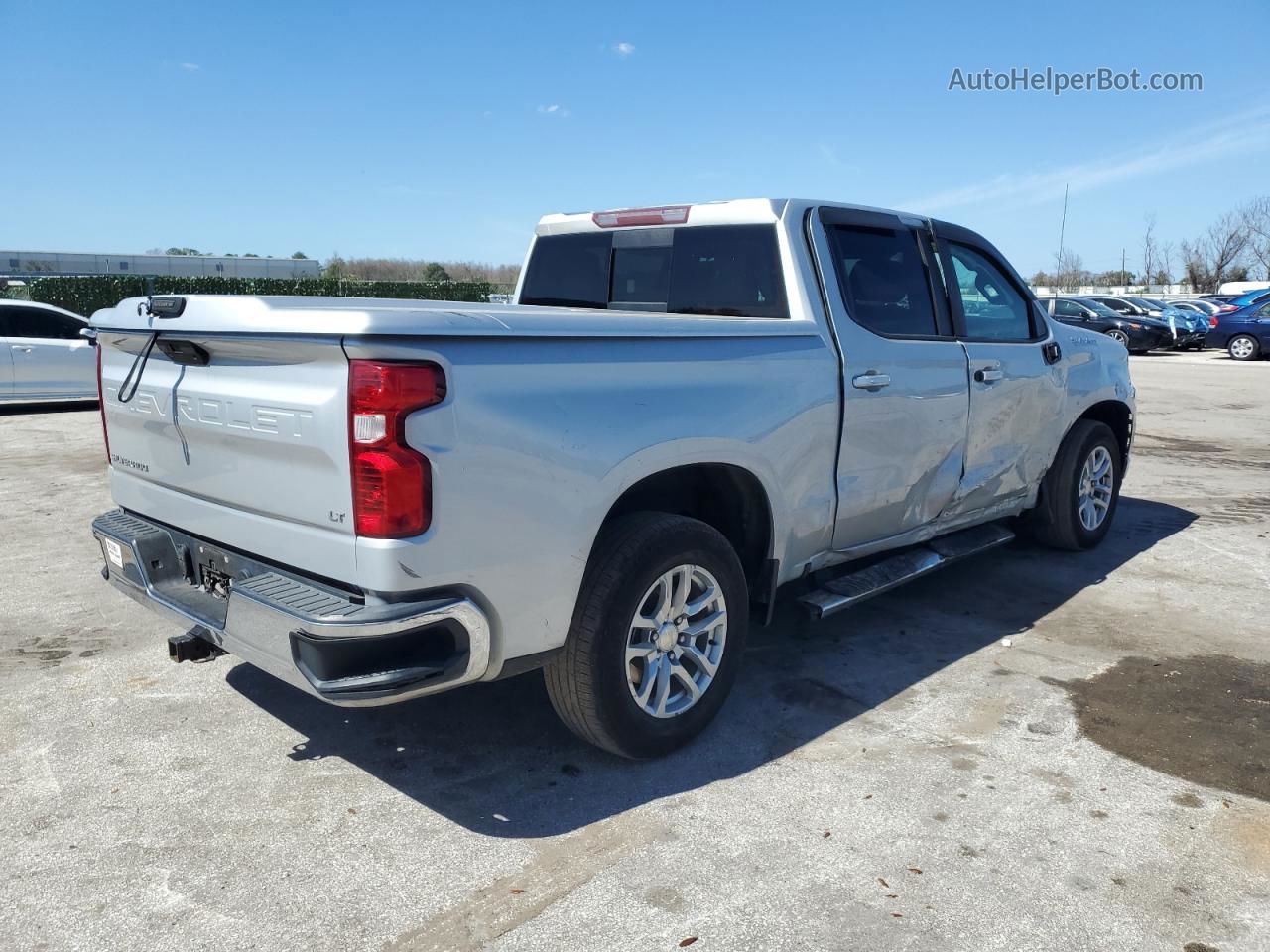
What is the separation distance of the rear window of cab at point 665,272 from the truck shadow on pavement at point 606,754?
5.32 ft

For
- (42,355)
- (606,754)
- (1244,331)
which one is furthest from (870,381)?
(1244,331)

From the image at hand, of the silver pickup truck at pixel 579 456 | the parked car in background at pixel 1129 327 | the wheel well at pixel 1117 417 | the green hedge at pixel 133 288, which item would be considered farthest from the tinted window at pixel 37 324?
the parked car in background at pixel 1129 327

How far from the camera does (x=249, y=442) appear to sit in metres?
2.99

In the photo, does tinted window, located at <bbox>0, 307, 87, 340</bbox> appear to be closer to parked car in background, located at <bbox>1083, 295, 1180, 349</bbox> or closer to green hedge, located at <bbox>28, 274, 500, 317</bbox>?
green hedge, located at <bbox>28, 274, 500, 317</bbox>

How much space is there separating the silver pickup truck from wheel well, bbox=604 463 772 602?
0.04 feet

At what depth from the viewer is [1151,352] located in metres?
28.4

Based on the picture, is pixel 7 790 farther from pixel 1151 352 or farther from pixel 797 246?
pixel 1151 352

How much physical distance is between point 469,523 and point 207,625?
3.31ft

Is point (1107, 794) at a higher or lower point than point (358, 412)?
lower

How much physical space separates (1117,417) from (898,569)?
2900 mm

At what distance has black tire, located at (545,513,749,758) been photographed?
10.4ft

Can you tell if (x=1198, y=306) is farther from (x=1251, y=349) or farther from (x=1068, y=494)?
(x=1068, y=494)

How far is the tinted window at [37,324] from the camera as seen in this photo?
12852 mm

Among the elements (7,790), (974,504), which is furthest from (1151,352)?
(7,790)
